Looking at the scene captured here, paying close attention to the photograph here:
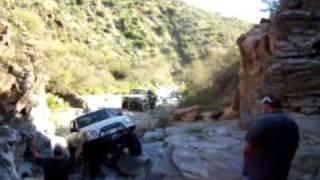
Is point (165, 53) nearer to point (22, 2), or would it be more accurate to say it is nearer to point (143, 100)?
point (22, 2)

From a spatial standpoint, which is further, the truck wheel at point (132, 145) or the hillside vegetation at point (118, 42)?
the hillside vegetation at point (118, 42)

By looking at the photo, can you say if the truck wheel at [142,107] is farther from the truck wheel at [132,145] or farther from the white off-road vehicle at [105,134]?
the truck wheel at [132,145]

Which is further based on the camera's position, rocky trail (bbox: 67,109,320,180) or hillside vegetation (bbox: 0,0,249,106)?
hillside vegetation (bbox: 0,0,249,106)

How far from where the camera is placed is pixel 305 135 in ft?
39.0

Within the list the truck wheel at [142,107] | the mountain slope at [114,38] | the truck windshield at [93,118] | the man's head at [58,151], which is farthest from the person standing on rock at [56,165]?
the truck wheel at [142,107]

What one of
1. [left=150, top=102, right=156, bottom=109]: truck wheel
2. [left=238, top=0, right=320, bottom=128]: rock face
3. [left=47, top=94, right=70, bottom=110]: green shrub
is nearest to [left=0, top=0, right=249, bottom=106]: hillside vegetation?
[left=47, top=94, right=70, bottom=110]: green shrub

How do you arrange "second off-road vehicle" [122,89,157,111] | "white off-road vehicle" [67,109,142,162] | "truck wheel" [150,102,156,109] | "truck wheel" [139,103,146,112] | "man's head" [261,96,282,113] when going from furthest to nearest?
"truck wheel" [150,102,156,109] → "second off-road vehicle" [122,89,157,111] → "truck wheel" [139,103,146,112] → "white off-road vehicle" [67,109,142,162] → "man's head" [261,96,282,113]

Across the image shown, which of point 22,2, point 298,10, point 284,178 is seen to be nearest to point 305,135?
point 298,10

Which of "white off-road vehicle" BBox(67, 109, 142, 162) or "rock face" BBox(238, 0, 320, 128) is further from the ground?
"rock face" BBox(238, 0, 320, 128)

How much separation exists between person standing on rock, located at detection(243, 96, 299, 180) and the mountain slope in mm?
23472

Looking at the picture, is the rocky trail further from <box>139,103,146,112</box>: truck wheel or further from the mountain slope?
<box>139,103,146,112</box>: truck wheel

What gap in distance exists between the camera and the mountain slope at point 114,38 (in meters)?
49.2

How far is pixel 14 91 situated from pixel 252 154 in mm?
15417

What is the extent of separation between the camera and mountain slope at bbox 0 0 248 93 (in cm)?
4922
